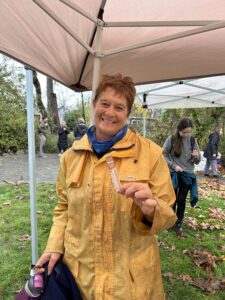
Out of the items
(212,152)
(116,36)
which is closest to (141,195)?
(116,36)

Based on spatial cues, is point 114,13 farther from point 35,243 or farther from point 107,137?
point 35,243

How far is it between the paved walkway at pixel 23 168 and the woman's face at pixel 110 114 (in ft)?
24.2

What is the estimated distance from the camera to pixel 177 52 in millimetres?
2906

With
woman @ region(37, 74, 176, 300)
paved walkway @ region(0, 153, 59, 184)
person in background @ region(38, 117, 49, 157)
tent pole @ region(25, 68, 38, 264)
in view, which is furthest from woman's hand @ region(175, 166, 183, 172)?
person in background @ region(38, 117, 49, 157)

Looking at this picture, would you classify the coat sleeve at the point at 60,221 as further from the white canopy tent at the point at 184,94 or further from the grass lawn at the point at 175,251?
the white canopy tent at the point at 184,94

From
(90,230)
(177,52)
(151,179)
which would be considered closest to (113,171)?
(151,179)

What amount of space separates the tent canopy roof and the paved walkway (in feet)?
20.6

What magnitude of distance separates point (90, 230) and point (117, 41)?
1.75m

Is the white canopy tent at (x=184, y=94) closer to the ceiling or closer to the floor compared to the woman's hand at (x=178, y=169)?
closer to the ceiling

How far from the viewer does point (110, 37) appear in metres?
2.68

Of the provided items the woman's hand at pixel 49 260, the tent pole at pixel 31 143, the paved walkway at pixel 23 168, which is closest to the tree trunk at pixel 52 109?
the paved walkway at pixel 23 168

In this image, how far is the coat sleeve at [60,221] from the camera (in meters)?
1.94

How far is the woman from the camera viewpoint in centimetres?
164

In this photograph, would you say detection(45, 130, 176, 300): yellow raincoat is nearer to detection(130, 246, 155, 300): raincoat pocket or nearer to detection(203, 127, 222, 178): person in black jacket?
detection(130, 246, 155, 300): raincoat pocket
